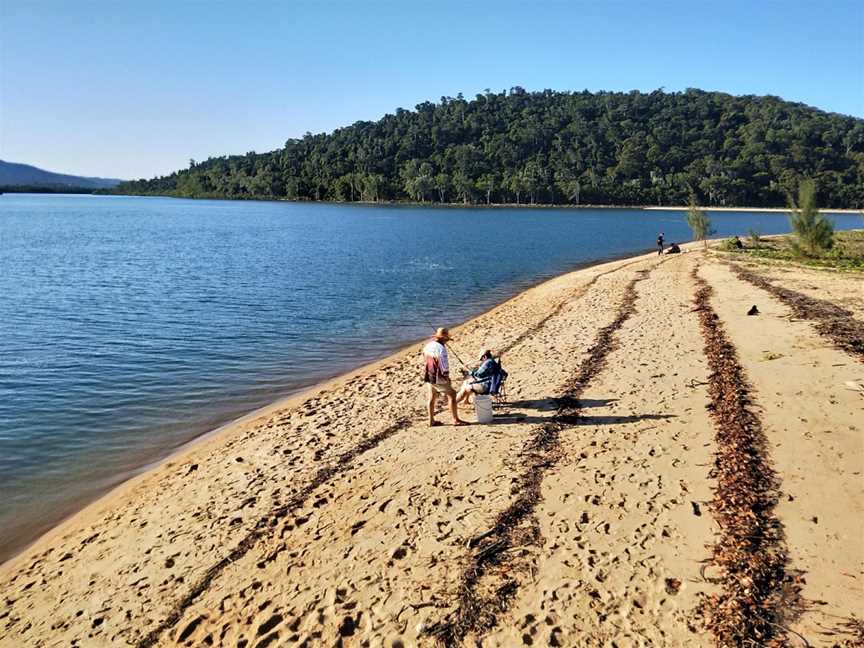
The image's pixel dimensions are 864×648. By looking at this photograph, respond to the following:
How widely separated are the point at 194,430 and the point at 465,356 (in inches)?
323

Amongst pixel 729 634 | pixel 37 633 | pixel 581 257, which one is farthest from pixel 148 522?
pixel 581 257

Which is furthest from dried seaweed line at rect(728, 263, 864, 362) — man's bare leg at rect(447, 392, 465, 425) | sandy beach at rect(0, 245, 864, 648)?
man's bare leg at rect(447, 392, 465, 425)

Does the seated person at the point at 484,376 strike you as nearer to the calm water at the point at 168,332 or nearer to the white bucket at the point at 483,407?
the white bucket at the point at 483,407

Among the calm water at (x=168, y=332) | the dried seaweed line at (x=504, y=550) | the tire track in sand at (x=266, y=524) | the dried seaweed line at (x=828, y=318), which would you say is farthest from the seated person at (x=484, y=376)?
the dried seaweed line at (x=828, y=318)

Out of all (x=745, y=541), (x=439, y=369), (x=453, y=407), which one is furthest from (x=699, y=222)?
(x=745, y=541)

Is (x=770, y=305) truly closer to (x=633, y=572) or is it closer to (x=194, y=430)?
(x=633, y=572)

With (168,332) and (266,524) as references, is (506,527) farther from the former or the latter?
(168,332)

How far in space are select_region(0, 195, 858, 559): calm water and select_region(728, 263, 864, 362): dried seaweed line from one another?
13384 mm

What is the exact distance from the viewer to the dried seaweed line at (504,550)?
6145mm

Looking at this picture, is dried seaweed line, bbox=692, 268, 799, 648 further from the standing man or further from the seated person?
the standing man

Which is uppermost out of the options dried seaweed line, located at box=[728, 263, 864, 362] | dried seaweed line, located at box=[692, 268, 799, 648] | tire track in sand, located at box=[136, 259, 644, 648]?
dried seaweed line, located at box=[728, 263, 864, 362]

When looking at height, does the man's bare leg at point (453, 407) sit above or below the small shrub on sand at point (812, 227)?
below

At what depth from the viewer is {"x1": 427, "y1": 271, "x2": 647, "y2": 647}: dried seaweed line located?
6145 mm

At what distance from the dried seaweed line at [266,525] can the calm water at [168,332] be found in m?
4.22
